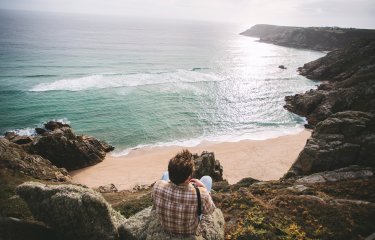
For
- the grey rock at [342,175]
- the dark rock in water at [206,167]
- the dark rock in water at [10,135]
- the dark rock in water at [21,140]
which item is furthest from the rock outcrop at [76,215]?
the dark rock in water at [10,135]

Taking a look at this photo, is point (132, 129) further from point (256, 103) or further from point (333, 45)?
point (333, 45)

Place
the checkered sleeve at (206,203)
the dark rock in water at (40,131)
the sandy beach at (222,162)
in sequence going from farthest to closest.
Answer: the dark rock in water at (40,131) → the sandy beach at (222,162) → the checkered sleeve at (206,203)

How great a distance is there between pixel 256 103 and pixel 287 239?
4713cm

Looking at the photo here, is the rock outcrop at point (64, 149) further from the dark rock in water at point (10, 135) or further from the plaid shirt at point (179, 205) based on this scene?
the plaid shirt at point (179, 205)

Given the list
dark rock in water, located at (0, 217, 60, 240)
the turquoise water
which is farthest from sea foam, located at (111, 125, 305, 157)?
dark rock in water, located at (0, 217, 60, 240)

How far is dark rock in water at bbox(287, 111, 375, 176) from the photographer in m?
18.5

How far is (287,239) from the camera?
802 centimetres

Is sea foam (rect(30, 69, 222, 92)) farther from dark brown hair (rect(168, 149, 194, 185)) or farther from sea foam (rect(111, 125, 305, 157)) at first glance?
dark brown hair (rect(168, 149, 194, 185))

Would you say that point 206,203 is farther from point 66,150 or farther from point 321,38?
point 321,38

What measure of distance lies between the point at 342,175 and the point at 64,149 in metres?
25.7

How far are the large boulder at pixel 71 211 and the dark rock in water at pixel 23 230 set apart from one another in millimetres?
247

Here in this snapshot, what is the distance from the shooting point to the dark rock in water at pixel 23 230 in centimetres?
644

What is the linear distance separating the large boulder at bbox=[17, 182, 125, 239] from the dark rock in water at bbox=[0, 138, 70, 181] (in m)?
14.3

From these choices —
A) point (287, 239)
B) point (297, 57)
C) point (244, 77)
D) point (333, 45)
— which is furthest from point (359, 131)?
point (333, 45)
